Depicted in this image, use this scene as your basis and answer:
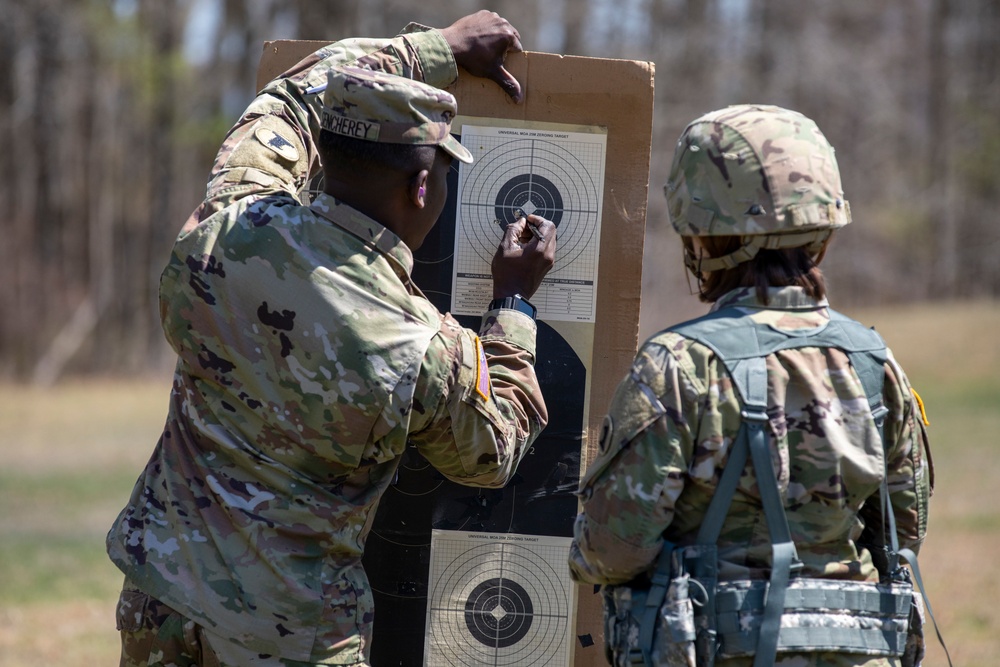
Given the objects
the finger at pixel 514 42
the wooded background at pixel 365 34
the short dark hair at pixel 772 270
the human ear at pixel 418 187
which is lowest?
the short dark hair at pixel 772 270

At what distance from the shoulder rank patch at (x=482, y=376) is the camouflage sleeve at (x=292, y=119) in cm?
58

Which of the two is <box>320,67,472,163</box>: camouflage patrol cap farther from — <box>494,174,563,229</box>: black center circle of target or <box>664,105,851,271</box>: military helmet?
<box>494,174,563,229</box>: black center circle of target

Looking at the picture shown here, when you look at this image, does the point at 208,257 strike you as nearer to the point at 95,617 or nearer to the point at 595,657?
the point at 595,657

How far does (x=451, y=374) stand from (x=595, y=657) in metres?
1.32

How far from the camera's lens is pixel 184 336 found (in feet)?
7.75

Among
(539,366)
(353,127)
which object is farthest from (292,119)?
(539,366)

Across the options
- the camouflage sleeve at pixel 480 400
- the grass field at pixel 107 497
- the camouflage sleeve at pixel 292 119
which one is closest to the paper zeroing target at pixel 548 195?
the camouflage sleeve at pixel 292 119

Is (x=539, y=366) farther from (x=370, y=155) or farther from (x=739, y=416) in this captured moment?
(x=739, y=416)

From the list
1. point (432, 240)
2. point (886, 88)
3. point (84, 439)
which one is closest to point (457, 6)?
point (84, 439)

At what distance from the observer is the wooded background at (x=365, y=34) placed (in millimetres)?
20844

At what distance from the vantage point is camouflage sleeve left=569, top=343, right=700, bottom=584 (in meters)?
2.04

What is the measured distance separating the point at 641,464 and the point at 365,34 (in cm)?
2077

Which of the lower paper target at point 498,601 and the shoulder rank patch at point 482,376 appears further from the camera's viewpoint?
the lower paper target at point 498,601

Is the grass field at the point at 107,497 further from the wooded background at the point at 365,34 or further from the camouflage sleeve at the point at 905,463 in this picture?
the camouflage sleeve at the point at 905,463
